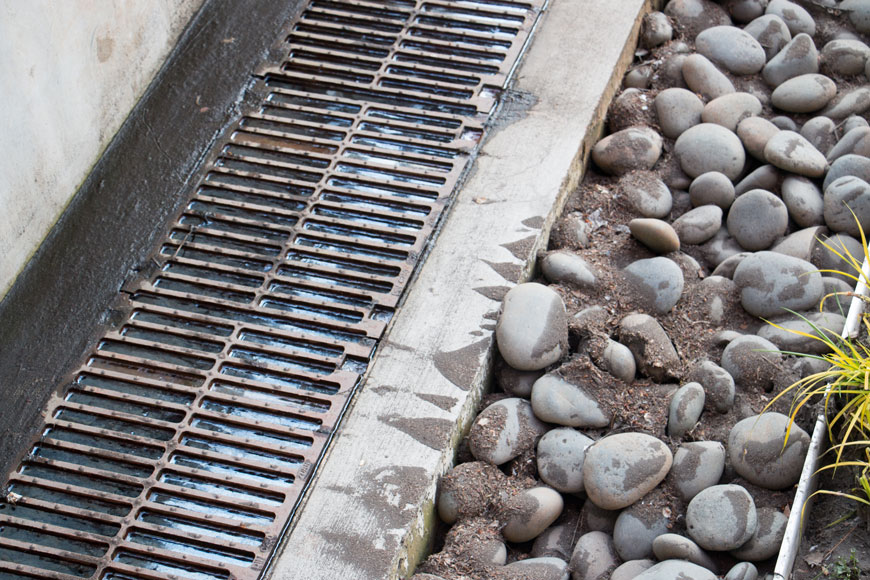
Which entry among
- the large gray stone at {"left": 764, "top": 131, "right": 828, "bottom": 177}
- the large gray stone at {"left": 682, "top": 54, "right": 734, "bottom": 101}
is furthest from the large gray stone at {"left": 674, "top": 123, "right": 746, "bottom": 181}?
the large gray stone at {"left": 682, "top": 54, "right": 734, "bottom": 101}

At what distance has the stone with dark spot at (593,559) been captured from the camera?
2.50m

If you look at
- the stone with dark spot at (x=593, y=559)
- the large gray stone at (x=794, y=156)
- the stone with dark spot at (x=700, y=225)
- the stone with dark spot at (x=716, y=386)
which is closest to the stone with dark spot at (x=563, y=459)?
the stone with dark spot at (x=593, y=559)

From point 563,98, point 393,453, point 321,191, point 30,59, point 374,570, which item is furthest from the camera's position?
point 563,98

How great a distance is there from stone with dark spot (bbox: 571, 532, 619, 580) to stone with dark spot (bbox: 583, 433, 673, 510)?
100mm

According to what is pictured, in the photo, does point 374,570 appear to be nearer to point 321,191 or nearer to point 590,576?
point 590,576

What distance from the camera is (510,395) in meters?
2.91

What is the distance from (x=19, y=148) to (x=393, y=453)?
164cm

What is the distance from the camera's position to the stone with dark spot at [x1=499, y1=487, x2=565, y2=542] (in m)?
2.60

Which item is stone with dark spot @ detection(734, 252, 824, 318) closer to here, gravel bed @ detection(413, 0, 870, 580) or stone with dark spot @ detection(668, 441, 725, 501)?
gravel bed @ detection(413, 0, 870, 580)

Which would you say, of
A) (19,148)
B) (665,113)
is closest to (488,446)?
(665,113)

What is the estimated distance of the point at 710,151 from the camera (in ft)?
11.2

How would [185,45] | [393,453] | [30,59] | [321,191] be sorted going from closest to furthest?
[393,453] → [30,59] → [321,191] → [185,45]

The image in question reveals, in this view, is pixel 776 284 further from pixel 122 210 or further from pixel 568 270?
pixel 122 210

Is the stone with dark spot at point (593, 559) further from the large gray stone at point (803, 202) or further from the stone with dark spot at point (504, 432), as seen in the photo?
the large gray stone at point (803, 202)
